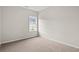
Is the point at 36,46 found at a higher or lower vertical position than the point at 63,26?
lower

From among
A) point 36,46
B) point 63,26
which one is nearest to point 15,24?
point 36,46

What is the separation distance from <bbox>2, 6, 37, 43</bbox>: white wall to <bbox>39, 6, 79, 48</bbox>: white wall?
2.17 ft

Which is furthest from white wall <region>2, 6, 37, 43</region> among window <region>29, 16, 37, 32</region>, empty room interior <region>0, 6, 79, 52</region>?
window <region>29, 16, 37, 32</region>

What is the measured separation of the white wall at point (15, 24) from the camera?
7.64ft

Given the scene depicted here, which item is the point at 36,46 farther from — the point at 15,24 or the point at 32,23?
the point at 15,24

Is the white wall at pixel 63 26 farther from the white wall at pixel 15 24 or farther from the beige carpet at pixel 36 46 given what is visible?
the white wall at pixel 15 24

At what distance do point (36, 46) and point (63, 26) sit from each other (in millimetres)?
1479

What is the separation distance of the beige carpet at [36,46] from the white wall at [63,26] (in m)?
0.28

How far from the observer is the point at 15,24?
2.50 m

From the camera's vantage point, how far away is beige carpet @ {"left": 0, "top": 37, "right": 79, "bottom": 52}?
2207 millimetres

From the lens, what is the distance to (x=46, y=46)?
2422 mm
